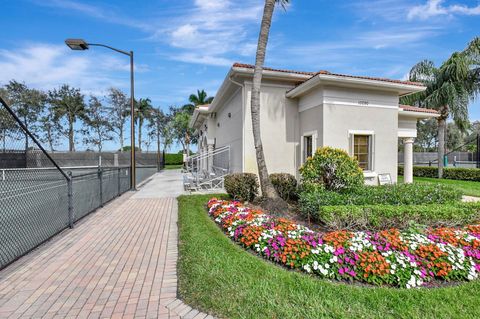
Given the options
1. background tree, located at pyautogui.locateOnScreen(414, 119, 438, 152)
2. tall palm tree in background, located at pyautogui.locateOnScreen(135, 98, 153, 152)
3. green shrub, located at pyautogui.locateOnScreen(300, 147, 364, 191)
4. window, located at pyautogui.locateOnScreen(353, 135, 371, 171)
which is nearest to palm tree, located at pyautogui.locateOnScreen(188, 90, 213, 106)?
tall palm tree in background, located at pyautogui.locateOnScreen(135, 98, 153, 152)

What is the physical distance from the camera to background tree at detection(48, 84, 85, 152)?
1732 inches

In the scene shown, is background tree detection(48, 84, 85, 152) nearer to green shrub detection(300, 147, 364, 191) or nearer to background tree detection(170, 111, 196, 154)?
background tree detection(170, 111, 196, 154)

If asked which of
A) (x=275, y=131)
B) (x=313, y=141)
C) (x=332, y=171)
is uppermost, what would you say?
(x=275, y=131)

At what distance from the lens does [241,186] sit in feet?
28.0

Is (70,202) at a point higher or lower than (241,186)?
lower

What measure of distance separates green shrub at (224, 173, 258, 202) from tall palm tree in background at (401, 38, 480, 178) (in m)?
15.4

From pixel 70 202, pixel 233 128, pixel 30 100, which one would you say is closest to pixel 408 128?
pixel 233 128

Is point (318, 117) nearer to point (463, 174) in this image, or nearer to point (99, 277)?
point (99, 277)

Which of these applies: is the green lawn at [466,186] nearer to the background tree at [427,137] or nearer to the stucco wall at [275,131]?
the stucco wall at [275,131]

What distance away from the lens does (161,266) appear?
4047 mm

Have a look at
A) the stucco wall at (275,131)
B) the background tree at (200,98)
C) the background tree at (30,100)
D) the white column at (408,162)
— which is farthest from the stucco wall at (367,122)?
the background tree at (30,100)

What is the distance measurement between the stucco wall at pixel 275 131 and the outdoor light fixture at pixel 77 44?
6624 millimetres

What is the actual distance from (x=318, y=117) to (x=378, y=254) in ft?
20.6

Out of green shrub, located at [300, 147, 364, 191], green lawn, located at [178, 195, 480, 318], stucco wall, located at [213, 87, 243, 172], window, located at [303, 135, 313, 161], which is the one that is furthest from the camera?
stucco wall, located at [213, 87, 243, 172]
